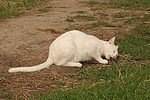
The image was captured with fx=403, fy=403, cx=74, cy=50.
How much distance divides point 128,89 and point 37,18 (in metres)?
5.89

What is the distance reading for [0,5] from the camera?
39.2 ft

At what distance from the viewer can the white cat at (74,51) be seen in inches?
221

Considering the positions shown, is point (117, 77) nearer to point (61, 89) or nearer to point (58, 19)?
point (61, 89)

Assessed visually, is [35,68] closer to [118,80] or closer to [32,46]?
[118,80]

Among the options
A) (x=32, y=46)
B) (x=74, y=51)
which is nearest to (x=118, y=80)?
(x=74, y=51)

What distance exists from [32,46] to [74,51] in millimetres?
1464

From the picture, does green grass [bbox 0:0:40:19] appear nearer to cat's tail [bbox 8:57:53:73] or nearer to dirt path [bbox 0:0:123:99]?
dirt path [bbox 0:0:123:99]

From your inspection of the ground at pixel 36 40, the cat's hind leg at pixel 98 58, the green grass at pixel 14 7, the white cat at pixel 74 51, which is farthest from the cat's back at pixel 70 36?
the green grass at pixel 14 7

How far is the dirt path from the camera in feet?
16.5

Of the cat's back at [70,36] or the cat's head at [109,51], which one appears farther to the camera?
the cat's head at [109,51]

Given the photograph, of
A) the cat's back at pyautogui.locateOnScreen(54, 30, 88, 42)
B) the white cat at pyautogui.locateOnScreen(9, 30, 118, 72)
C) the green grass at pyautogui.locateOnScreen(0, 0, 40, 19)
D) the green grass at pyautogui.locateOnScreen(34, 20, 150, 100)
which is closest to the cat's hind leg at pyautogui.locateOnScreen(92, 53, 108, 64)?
the white cat at pyautogui.locateOnScreen(9, 30, 118, 72)

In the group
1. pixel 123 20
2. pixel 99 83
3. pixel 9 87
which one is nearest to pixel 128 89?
pixel 99 83

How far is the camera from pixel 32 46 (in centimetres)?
695

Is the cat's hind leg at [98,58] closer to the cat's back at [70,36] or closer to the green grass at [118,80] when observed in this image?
the green grass at [118,80]
